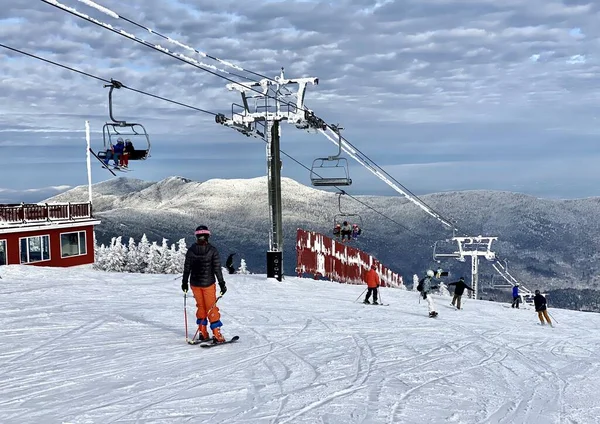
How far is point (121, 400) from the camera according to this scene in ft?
22.6

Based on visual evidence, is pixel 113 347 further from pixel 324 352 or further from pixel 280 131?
pixel 280 131

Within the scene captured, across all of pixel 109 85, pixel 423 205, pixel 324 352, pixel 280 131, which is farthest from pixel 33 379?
pixel 423 205

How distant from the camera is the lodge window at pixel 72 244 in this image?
3166 centimetres

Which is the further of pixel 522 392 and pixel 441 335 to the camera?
pixel 441 335

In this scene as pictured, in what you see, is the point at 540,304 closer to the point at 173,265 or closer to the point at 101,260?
the point at 173,265

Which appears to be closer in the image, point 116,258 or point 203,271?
point 203,271

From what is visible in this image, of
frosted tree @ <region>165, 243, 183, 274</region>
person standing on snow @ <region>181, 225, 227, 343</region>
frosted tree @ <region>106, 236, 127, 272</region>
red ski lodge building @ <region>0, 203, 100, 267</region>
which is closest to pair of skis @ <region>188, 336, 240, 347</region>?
person standing on snow @ <region>181, 225, 227, 343</region>

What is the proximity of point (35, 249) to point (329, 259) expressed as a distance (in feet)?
53.9

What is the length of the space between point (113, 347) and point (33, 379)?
2189 millimetres

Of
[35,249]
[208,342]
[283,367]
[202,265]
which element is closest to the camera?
[283,367]

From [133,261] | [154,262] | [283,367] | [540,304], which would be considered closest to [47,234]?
[540,304]

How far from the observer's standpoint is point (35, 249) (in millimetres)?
29906

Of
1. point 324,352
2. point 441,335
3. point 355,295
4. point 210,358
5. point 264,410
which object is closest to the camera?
point 264,410

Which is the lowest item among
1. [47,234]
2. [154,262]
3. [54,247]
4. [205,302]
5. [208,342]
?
[154,262]
